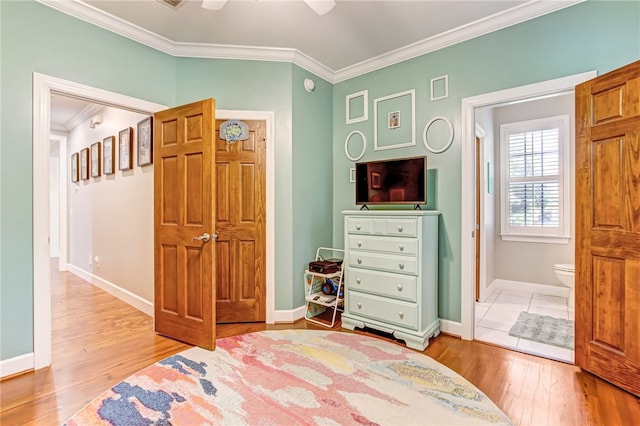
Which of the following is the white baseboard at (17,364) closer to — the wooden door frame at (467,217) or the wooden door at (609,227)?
the wooden door frame at (467,217)

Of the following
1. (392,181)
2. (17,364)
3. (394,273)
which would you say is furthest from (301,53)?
(17,364)

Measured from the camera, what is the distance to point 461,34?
110 inches

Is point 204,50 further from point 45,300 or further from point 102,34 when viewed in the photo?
point 45,300

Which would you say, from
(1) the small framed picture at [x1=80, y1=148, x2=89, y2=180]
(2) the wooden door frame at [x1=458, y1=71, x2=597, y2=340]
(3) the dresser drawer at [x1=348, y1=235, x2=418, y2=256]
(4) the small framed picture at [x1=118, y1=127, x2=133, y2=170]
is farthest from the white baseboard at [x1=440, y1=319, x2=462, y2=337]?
(1) the small framed picture at [x1=80, y1=148, x2=89, y2=180]

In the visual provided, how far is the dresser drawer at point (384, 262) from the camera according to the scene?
262 centimetres

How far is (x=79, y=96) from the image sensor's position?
247cm

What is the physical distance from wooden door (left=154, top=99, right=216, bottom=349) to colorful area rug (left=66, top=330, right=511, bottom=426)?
345mm

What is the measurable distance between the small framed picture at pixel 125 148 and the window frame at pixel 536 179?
4953 millimetres

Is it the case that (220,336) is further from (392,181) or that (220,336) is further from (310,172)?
(392,181)

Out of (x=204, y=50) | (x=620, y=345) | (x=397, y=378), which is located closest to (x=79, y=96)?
(x=204, y=50)

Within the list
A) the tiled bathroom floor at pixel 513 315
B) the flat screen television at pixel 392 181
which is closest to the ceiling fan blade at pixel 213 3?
the flat screen television at pixel 392 181

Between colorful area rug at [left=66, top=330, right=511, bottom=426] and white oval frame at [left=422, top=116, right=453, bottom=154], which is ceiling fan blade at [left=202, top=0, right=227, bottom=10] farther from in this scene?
colorful area rug at [left=66, top=330, right=511, bottom=426]

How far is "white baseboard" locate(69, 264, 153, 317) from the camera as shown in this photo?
137 inches

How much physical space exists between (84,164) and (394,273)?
5112 mm
